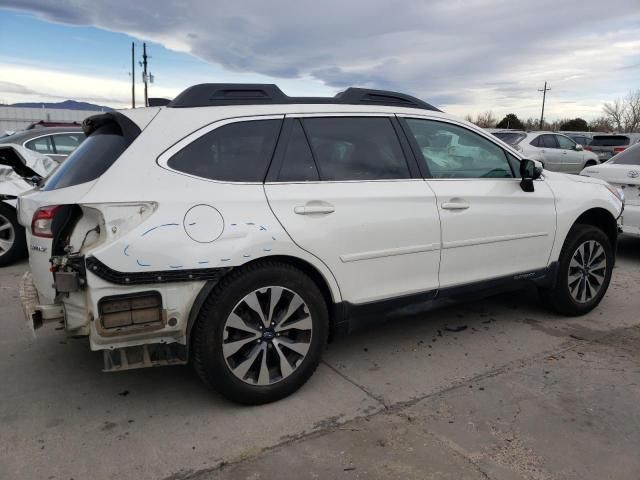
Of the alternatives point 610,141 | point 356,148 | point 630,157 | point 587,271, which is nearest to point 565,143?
point 610,141

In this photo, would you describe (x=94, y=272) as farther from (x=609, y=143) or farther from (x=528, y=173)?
(x=609, y=143)

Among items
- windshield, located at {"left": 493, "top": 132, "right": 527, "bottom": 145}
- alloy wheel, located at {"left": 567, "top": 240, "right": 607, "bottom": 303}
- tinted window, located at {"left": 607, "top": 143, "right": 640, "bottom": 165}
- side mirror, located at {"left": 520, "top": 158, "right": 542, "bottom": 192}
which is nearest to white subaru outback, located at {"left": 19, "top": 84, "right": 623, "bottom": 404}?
side mirror, located at {"left": 520, "top": 158, "right": 542, "bottom": 192}

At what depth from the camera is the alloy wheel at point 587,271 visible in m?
4.56

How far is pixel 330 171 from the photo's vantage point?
3.28 meters

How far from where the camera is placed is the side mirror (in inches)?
161

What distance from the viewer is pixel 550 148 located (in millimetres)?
16656

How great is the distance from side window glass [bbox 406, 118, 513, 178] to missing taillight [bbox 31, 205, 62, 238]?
2.35 meters

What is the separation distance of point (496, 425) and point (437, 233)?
1282mm

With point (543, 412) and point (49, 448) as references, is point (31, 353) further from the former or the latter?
point (543, 412)

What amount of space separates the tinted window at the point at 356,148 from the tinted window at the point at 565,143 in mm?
15463

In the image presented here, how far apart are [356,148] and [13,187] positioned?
4761mm

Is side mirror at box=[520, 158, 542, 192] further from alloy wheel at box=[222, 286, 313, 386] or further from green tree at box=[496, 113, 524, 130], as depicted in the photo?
green tree at box=[496, 113, 524, 130]

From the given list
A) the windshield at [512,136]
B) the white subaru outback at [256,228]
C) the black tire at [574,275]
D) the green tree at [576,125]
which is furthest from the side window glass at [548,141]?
the green tree at [576,125]

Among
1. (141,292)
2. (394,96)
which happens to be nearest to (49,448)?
(141,292)
